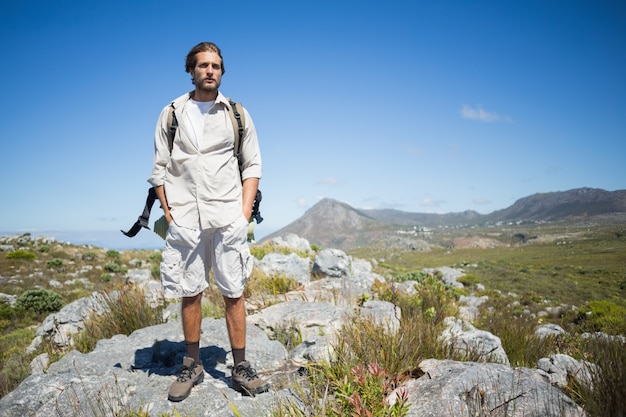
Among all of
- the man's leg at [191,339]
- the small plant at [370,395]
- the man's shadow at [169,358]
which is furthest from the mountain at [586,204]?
the man's leg at [191,339]

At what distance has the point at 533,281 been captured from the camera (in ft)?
83.3

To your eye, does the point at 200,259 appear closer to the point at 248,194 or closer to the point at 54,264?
the point at 248,194

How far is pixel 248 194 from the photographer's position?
119 inches

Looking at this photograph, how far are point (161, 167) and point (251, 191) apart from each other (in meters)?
0.80

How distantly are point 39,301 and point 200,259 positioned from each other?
12.2 meters

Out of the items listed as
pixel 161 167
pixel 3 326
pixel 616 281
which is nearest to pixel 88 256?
pixel 3 326

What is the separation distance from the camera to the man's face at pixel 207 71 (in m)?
2.82

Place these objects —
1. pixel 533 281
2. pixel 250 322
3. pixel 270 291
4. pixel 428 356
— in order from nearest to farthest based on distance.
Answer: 1. pixel 428 356
2. pixel 250 322
3. pixel 270 291
4. pixel 533 281

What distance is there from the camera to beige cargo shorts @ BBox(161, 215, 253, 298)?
2.80 m

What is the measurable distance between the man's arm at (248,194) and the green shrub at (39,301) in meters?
12.3

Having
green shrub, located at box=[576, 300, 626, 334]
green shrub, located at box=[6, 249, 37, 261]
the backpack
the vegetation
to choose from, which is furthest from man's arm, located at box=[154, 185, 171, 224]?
green shrub, located at box=[6, 249, 37, 261]

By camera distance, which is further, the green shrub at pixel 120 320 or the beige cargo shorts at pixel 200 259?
the green shrub at pixel 120 320

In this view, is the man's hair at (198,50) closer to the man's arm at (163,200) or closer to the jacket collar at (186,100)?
the jacket collar at (186,100)

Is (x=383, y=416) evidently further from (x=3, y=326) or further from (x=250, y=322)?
(x=3, y=326)
